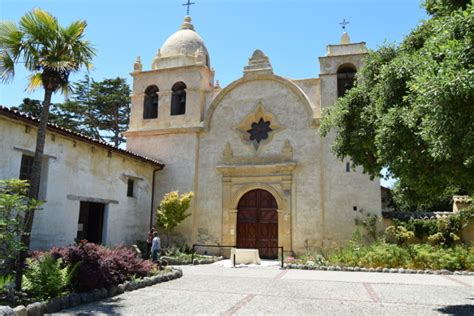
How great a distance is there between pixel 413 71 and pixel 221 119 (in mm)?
14148

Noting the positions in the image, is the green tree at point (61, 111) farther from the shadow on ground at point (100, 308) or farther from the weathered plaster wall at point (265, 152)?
the shadow on ground at point (100, 308)

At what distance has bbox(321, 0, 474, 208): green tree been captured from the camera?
523cm

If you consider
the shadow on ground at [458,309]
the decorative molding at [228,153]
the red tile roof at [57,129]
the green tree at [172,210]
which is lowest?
the shadow on ground at [458,309]

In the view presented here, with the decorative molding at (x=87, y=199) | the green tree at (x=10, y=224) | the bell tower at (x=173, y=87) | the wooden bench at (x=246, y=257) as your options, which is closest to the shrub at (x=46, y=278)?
the green tree at (x=10, y=224)

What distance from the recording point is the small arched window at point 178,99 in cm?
2153

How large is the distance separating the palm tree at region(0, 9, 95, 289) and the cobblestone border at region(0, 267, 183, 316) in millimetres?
1750

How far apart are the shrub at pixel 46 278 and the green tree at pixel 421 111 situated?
6.66 m

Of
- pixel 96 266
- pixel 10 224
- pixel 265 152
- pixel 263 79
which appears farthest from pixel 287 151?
pixel 10 224

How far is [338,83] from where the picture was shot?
19.2 m

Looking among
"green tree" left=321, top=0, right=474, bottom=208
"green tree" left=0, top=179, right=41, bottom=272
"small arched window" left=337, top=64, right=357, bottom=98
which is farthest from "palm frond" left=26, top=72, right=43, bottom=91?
"small arched window" left=337, top=64, right=357, bottom=98

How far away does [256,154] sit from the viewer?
→ 19.4 m

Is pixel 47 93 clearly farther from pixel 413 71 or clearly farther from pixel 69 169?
pixel 413 71

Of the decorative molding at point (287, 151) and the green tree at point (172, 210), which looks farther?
the decorative molding at point (287, 151)

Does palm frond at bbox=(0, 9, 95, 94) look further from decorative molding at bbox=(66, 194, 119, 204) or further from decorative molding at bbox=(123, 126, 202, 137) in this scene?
decorative molding at bbox=(123, 126, 202, 137)
